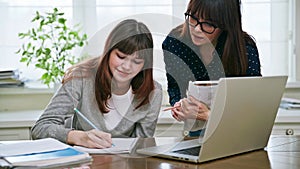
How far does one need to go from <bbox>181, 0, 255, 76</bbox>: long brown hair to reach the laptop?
44 cm

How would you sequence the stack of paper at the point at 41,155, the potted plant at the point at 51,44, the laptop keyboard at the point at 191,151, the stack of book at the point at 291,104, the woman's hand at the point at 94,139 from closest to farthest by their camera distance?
the stack of paper at the point at 41,155, the laptop keyboard at the point at 191,151, the woman's hand at the point at 94,139, the stack of book at the point at 291,104, the potted plant at the point at 51,44

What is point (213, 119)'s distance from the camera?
1.26 meters

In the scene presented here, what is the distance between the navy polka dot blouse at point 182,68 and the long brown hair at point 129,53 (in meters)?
0.06

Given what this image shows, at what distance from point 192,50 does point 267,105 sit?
0.32 metres

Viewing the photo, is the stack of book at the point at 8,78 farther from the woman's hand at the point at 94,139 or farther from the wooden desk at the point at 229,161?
the wooden desk at the point at 229,161

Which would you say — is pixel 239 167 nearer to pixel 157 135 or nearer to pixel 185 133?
pixel 185 133

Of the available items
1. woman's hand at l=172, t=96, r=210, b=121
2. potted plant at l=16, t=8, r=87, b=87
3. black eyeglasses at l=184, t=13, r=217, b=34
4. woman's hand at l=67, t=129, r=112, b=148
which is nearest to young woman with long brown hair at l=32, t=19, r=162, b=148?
woman's hand at l=67, t=129, r=112, b=148

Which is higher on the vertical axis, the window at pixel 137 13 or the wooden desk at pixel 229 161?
the window at pixel 137 13

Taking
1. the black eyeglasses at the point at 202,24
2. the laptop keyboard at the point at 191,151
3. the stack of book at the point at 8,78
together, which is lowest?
the laptop keyboard at the point at 191,151

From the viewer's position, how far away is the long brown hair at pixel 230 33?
5.76ft

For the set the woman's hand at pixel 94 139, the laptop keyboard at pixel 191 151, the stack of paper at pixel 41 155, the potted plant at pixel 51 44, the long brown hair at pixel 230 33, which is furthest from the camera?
the potted plant at pixel 51 44

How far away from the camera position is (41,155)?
1316 millimetres

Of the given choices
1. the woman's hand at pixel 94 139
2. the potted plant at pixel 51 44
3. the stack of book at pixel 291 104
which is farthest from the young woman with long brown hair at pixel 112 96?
the stack of book at pixel 291 104

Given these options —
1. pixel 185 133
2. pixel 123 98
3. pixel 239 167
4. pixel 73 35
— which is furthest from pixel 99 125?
pixel 73 35
